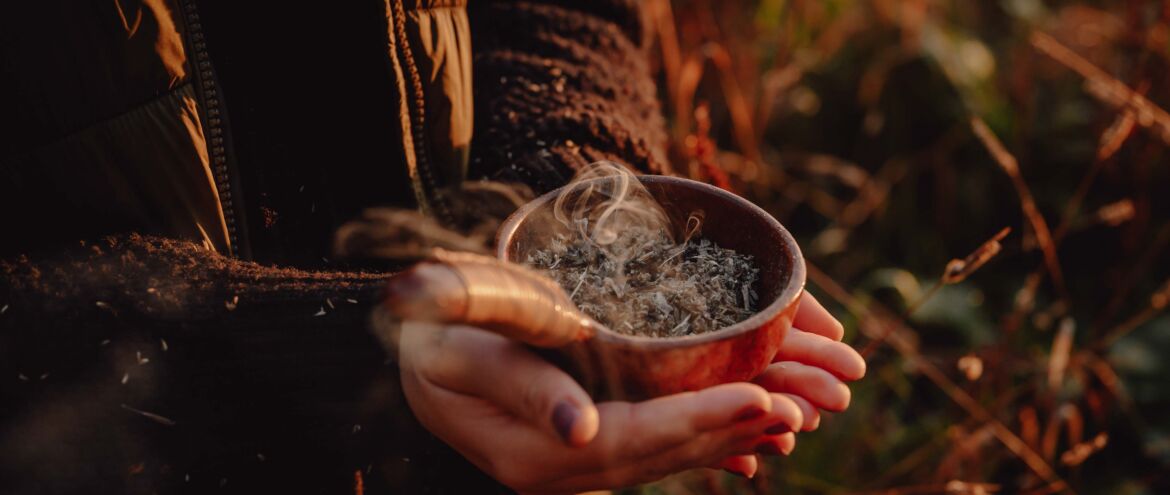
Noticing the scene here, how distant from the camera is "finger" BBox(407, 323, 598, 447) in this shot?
788 millimetres

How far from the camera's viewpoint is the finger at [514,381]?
0.79 m

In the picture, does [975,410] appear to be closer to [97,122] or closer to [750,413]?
[750,413]

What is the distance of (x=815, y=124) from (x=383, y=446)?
2.37m

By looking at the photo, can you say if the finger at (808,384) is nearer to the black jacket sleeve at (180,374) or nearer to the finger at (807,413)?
the finger at (807,413)

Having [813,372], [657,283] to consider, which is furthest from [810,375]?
[657,283]

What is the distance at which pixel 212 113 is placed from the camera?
1.08 meters

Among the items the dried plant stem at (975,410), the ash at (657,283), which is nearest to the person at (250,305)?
the ash at (657,283)

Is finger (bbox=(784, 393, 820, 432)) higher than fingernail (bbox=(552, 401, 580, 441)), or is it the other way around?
fingernail (bbox=(552, 401, 580, 441))

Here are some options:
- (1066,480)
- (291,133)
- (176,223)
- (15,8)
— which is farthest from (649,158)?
(1066,480)

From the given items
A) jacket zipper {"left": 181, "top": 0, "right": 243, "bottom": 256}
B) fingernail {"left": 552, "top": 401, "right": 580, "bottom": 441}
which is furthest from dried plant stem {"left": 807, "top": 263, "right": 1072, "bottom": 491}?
jacket zipper {"left": 181, "top": 0, "right": 243, "bottom": 256}

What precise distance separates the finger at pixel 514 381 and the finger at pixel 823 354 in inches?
13.6

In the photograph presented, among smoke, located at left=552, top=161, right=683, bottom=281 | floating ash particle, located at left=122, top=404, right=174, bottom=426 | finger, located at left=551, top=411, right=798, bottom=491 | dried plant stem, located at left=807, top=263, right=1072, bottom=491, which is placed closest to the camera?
finger, located at left=551, top=411, right=798, bottom=491

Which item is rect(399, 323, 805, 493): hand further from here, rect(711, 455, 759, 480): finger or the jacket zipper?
the jacket zipper

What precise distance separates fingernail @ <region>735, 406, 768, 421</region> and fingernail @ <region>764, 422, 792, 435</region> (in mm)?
56
